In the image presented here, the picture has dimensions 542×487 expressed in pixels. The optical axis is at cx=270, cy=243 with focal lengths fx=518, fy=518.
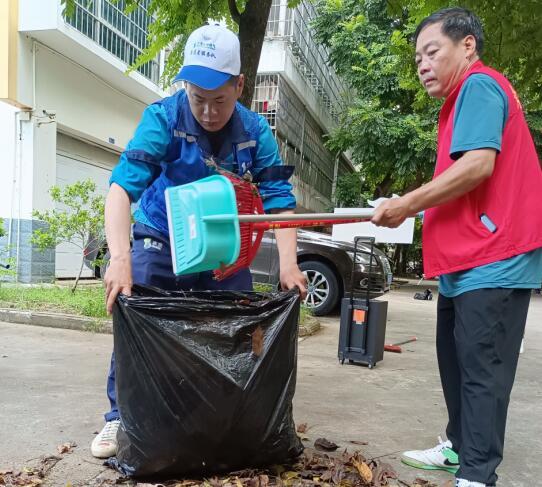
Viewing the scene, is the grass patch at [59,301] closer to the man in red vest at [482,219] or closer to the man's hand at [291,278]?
the man's hand at [291,278]

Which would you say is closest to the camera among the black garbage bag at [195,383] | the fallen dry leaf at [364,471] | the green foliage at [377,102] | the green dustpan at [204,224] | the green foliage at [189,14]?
the green dustpan at [204,224]

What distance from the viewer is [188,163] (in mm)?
2109

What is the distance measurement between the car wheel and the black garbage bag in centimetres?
504

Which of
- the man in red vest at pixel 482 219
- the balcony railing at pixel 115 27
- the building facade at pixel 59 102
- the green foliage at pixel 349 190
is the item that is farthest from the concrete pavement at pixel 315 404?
the green foliage at pixel 349 190

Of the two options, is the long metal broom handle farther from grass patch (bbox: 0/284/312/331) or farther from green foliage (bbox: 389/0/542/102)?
grass patch (bbox: 0/284/312/331)

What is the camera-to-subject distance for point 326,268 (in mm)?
6984

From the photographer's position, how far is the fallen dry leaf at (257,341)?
1.89 metres

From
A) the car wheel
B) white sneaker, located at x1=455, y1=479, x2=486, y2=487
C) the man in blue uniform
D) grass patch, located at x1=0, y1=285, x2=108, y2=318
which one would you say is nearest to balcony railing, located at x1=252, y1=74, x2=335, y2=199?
the car wheel

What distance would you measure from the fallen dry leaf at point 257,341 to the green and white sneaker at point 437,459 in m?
0.95

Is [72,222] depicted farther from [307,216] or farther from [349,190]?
[349,190]

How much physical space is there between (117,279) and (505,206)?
136cm

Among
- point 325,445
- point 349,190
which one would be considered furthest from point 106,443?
point 349,190

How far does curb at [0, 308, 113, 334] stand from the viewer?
523cm

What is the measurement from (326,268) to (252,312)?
16.8 feet
